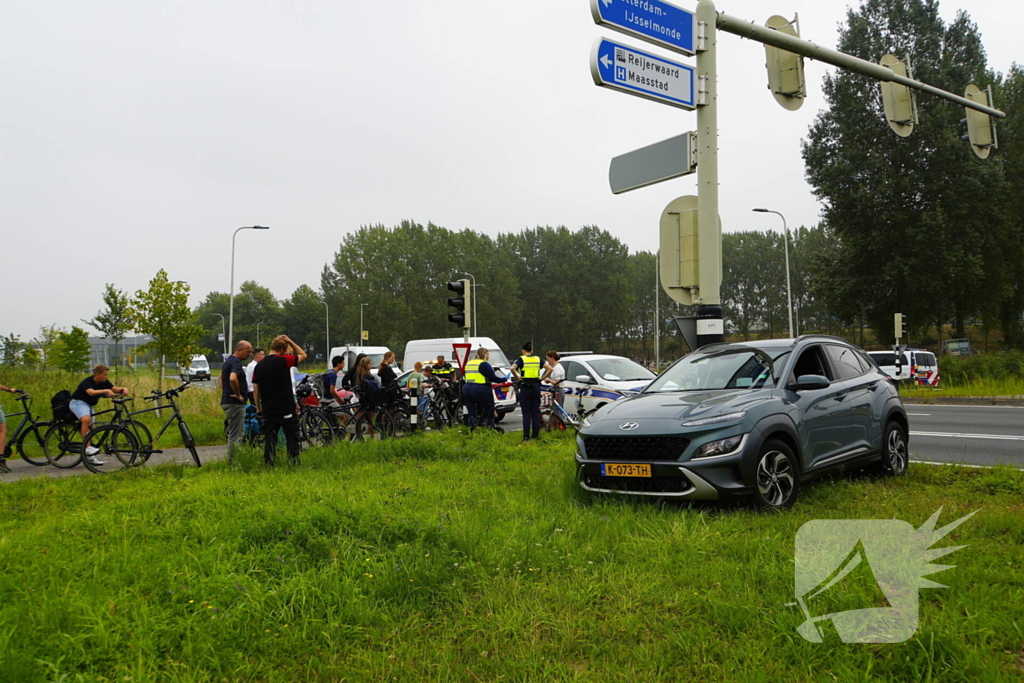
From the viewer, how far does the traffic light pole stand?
7.98 metres

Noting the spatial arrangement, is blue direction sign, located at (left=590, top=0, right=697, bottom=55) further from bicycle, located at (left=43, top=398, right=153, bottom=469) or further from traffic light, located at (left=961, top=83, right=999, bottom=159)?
bicycle, located at (left=43, top=398, right=153, bottom=469)

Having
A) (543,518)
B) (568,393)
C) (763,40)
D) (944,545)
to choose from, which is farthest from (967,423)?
(543,518)

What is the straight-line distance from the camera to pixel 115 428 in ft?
34.7

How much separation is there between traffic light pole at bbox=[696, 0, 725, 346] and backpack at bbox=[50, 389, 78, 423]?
361 inches

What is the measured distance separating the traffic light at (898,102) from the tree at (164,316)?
2362 cm

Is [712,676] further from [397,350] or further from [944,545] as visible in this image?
[397,350]

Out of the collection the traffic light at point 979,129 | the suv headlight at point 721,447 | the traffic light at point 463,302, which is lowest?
the suv headlight at point 721,447

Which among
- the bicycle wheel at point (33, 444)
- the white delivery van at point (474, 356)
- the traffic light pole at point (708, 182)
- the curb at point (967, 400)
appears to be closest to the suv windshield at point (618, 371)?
the white delivery van at point (474, 356)

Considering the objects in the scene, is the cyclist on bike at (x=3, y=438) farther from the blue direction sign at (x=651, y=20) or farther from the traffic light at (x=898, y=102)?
the traffic light at (x=898, y=102)

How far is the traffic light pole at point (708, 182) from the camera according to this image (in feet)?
26.2

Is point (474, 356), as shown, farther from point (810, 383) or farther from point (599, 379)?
point (810, 383)

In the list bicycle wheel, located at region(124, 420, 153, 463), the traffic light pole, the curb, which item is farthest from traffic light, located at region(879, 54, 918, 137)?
the curb

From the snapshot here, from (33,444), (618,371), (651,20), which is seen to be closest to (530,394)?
(618,371)
